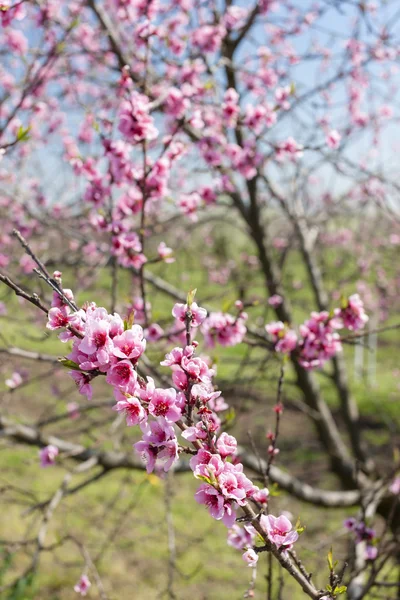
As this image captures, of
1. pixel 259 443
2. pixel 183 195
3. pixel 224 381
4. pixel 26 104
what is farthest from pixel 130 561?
pixel 26 104

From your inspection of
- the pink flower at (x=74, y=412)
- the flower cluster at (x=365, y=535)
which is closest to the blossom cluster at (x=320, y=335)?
the flower cluster at (x=365, y=535)

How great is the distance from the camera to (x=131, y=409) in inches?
43.3

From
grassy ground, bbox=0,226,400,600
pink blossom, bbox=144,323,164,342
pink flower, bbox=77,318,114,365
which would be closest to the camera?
pink flower, bbox=77,318,114,365

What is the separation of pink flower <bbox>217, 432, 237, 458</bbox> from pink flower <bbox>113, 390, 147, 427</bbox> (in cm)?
20

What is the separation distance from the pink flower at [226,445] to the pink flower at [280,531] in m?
0.19

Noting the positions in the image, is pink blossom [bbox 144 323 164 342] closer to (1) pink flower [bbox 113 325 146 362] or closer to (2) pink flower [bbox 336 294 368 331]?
(2) pink flower [bbox 336 294 368 331]

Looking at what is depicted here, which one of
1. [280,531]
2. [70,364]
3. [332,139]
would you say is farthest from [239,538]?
[332,139]

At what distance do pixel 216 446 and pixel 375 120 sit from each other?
26.9 feet

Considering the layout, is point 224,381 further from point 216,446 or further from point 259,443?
point 259,443

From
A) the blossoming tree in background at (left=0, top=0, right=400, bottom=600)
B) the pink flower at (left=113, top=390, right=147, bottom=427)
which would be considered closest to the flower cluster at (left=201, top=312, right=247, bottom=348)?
the blossoming tree in background at (left=0, top=0, right=400, bottom=600)

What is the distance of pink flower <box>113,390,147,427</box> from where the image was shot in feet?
3.49

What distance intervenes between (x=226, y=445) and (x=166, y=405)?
19cm

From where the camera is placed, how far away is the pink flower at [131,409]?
106 cm

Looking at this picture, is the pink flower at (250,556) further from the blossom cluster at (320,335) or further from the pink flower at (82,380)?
the blossom cluster at (320,335)
